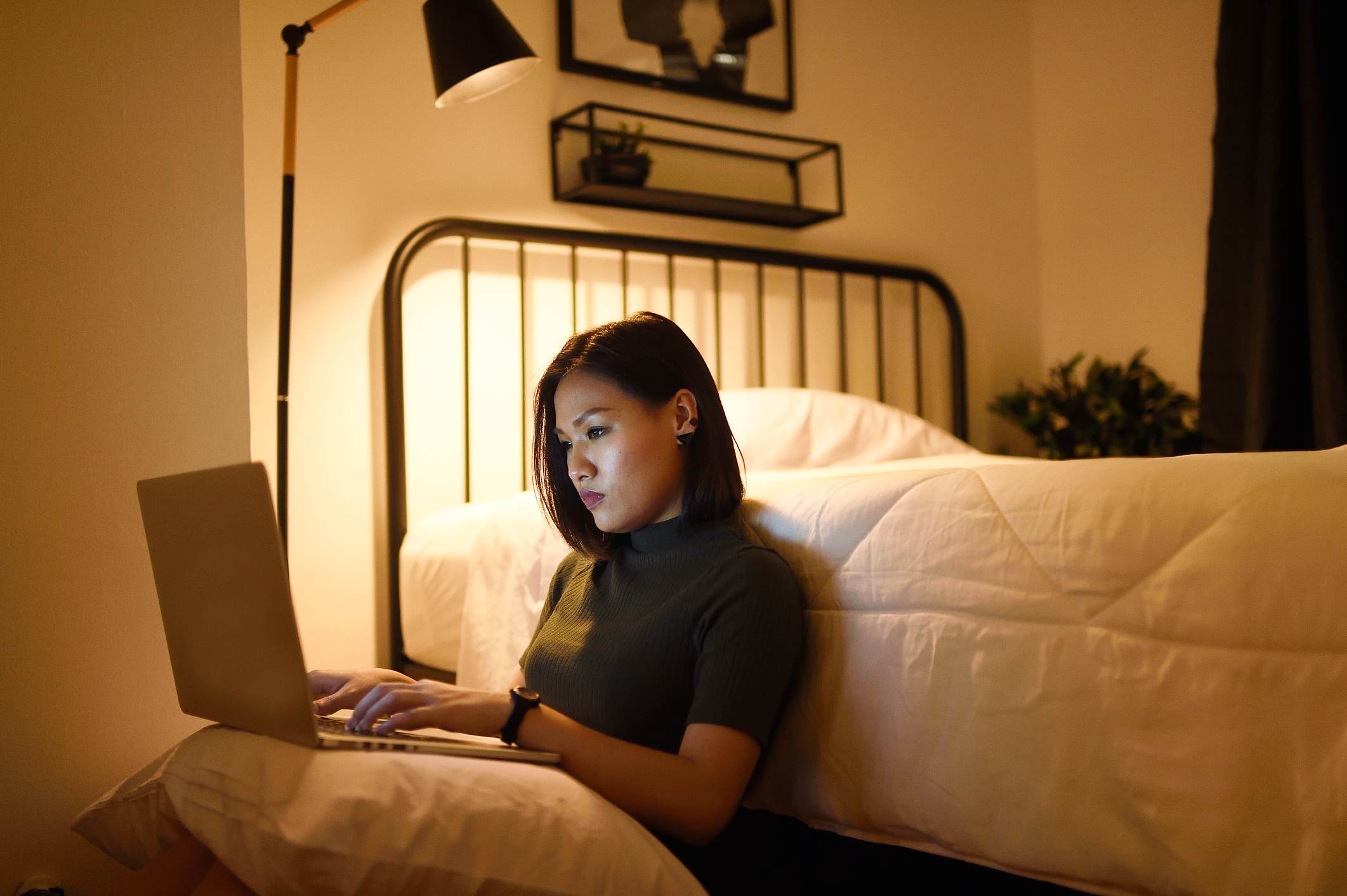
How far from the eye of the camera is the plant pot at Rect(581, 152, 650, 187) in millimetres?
2527

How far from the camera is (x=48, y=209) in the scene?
1.24 m

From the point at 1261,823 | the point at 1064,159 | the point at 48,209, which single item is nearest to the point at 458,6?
the point at 48,209

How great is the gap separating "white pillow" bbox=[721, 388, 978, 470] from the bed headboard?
44cm

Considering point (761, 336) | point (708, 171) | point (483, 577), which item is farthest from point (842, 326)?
point (483, 577)

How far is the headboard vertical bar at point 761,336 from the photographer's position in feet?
9.61

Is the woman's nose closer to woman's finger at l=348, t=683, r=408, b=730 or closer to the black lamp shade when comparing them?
woman's finger at l=348, t=683, r=408, b=730

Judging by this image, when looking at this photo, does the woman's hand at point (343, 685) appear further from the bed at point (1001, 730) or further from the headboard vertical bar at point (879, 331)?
the headboard vertical bar at point (879, 331)

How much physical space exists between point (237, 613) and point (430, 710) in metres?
0.18

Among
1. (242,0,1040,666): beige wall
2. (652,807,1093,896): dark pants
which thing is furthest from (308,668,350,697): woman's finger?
(242,0,1040,666): beige wall

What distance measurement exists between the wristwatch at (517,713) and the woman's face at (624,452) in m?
0.27

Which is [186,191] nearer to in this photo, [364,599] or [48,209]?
[48,209]

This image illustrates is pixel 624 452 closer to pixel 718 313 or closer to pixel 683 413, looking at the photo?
pixel 683 413

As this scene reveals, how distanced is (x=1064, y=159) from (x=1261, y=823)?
3.09 meters

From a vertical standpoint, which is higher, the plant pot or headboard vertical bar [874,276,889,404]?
the plant pot
